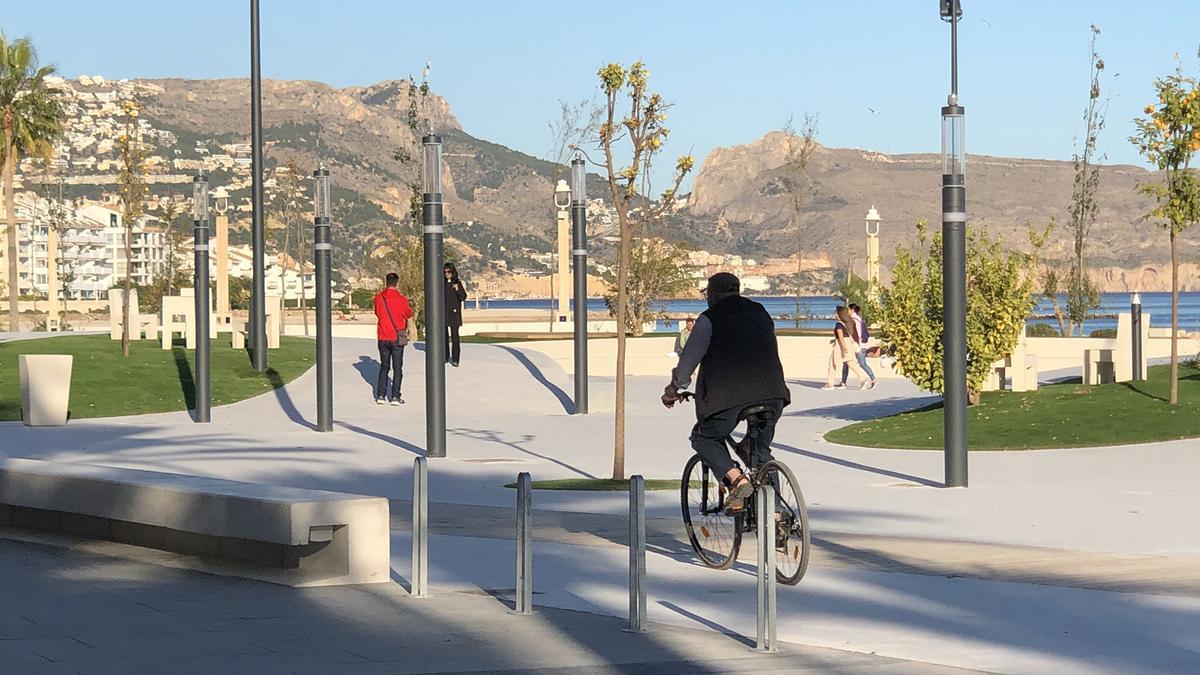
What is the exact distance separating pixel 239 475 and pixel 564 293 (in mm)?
34755

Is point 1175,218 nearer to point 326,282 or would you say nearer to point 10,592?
point 326,282

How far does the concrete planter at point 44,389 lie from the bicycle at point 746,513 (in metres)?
13.7

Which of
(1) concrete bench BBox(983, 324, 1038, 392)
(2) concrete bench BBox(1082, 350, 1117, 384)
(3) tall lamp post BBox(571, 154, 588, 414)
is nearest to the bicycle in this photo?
(3) tall lamp post BBox(571, 154, 588, 414)

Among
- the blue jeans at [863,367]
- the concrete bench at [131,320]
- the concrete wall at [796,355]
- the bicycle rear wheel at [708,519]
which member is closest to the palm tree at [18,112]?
the concrete bench at [131,320]

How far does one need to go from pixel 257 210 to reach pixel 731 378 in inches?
874

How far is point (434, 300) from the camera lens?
19359mm

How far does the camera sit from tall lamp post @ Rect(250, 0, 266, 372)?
96.6 ft

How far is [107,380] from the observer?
89.1 ft

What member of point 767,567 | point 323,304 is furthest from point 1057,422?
point 767,567

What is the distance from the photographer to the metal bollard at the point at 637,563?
7863 millimetres

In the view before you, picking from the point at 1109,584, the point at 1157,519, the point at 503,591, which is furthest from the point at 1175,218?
the point at 503,591

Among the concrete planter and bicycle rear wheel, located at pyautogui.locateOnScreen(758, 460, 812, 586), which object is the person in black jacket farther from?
bicycle rear wheel, located at pyautogui.locateOnScreen(758, 460, 812, 586)

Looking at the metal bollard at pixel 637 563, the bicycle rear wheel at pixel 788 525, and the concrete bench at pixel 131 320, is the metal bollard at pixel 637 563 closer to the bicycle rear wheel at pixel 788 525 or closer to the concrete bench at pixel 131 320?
the bicycle rear wheel at pixel 788 525

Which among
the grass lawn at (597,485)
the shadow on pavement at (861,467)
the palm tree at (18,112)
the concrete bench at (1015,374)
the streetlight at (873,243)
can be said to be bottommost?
the shadow on pavement at (861,467)
